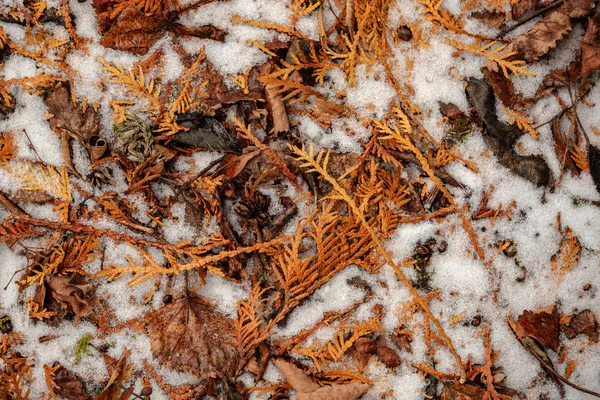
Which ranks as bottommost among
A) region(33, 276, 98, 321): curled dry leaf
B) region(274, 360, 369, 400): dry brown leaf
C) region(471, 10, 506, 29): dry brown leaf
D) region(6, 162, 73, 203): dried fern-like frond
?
region(274, 360, 369, 400): dry brown leaf

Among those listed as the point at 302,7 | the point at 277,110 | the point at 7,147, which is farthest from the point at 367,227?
the point at 7,147

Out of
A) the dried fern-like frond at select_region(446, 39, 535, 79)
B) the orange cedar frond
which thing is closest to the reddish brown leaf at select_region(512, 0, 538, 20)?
the dried fern-like frond at select_region(446, 39, 535, 79)

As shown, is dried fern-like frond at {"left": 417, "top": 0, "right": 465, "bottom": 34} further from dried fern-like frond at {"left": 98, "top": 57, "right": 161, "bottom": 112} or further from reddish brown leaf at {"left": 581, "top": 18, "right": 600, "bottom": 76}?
dried fern-like frond at {"left": 98, "top": 57, "right": 161, "bottom": 112}

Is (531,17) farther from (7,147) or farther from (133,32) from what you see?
(7,147)

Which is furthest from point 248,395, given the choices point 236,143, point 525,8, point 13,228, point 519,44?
point 525,8

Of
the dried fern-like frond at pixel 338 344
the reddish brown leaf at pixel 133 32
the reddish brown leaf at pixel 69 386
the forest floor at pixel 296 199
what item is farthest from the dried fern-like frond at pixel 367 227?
the reddish brown leaf at pixel 69 386

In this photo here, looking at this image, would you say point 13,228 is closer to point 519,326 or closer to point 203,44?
point 203,44

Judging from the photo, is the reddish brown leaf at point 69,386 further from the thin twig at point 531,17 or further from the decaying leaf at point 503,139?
the thin twig at point 531,17
